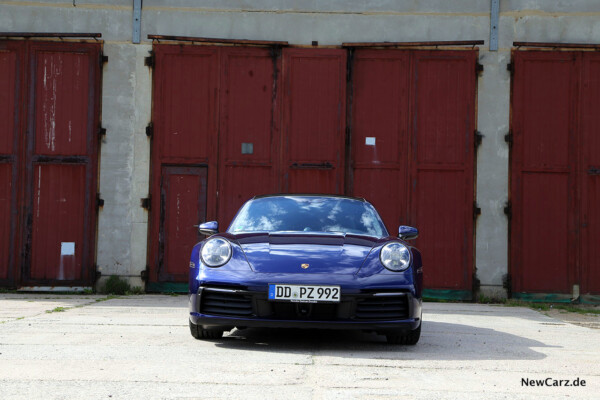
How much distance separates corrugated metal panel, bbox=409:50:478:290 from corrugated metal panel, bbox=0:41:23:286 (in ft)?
19.5

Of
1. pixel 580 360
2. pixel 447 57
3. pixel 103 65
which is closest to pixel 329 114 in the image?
pixel 447 57

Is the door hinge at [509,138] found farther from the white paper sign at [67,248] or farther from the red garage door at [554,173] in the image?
the white paper sign at [67,248]

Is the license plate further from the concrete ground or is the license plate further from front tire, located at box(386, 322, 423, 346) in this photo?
front tire, located at box(386, 322, 423, 346)

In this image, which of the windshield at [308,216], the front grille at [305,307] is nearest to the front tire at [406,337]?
the front grille at [305,307]

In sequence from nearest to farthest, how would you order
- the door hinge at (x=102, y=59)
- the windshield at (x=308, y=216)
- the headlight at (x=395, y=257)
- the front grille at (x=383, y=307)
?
the front grille at (x=383, y=307), the headlight at (x=395, y=257), the windshield at (x=308, y=216), the door hinge at (x=102, y=59)

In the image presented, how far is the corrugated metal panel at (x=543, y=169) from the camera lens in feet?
42.1

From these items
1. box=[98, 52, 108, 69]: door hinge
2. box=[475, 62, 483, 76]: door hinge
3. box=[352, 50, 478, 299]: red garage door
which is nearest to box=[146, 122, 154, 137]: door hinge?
box=[98, 52, 108, 69]: door hinge

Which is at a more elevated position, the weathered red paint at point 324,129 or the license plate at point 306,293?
the weathered red paint at point 324,129

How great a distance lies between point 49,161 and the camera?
12977 mm

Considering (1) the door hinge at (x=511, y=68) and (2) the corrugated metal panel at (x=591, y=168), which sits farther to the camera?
(1) the door hinge at (x=511, y=68)

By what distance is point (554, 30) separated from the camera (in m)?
13.1

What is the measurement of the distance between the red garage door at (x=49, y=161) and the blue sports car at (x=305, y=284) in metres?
6.62

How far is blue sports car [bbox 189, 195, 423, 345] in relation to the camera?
20.2 ft

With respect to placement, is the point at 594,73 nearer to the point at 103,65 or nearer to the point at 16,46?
the point at 103,65
